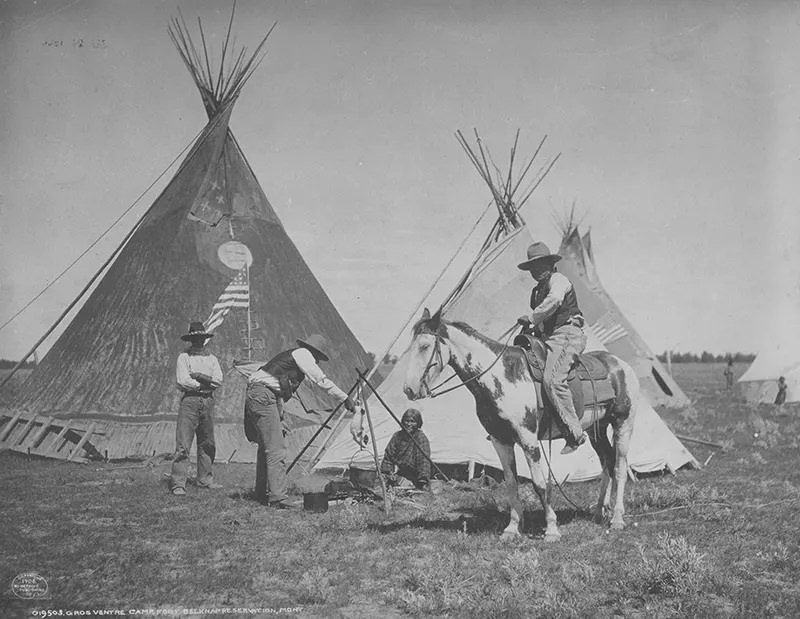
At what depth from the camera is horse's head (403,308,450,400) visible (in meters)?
6.23

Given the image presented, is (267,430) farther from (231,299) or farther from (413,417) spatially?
(231,299)

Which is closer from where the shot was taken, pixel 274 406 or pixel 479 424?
pixel 274 406

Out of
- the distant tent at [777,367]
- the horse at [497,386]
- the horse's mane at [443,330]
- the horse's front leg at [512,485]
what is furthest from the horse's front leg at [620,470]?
the distant tent at [777,367]

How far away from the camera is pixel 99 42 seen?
8.31 m

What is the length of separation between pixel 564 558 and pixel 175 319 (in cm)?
833

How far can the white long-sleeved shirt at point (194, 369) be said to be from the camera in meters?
8.84

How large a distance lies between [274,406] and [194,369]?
1.60 metres

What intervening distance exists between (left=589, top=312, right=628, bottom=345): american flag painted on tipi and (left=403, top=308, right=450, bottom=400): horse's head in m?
12.0

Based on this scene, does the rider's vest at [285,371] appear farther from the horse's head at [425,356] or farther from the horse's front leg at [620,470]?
the horse's front leg at [620,470]

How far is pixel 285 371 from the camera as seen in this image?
26.5ft

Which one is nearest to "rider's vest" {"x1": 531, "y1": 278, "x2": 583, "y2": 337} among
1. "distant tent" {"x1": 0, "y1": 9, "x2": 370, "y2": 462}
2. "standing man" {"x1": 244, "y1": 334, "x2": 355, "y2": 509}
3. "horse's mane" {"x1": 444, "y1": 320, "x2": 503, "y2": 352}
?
"horse's mane" {"x1": 444, "y1": 320, "x2": 503, "y2": 352}

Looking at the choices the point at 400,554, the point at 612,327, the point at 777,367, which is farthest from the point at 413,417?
the point at 777,367

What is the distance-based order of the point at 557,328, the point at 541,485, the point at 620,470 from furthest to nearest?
the point at 620,470, the point at 557,328, the point at 541,485

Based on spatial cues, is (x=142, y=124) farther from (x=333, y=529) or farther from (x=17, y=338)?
(x=333, y=529)
